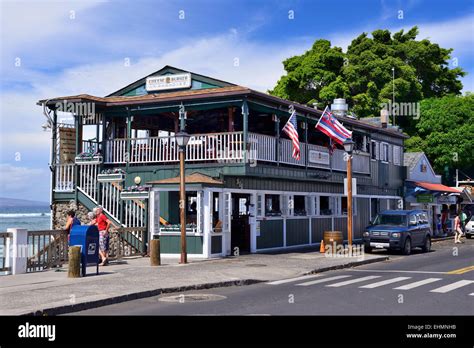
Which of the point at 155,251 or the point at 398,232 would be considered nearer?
the point at 155,251

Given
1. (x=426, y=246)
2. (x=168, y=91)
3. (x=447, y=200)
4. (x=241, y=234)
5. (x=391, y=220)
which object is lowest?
(x=426, y=246)

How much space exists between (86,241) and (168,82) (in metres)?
9.80

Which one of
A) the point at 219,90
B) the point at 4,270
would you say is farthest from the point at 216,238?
the point at 4,270

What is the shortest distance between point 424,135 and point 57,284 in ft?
148

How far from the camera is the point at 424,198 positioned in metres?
38.8

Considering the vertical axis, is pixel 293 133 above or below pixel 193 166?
above

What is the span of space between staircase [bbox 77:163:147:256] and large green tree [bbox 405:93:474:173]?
35.0 metres

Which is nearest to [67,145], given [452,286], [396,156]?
[452,286]

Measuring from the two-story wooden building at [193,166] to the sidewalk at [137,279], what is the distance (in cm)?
158

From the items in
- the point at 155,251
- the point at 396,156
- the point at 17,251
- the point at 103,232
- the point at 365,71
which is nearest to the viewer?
the point at 17,251

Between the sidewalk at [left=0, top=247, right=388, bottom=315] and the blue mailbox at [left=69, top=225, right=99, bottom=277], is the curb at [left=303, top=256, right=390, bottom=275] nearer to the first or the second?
the sidewalk at [left=0, top=247, right=388, bottom=315]

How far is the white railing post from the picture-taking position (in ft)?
53.0

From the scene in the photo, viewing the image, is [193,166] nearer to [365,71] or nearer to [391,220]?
[391,220]
